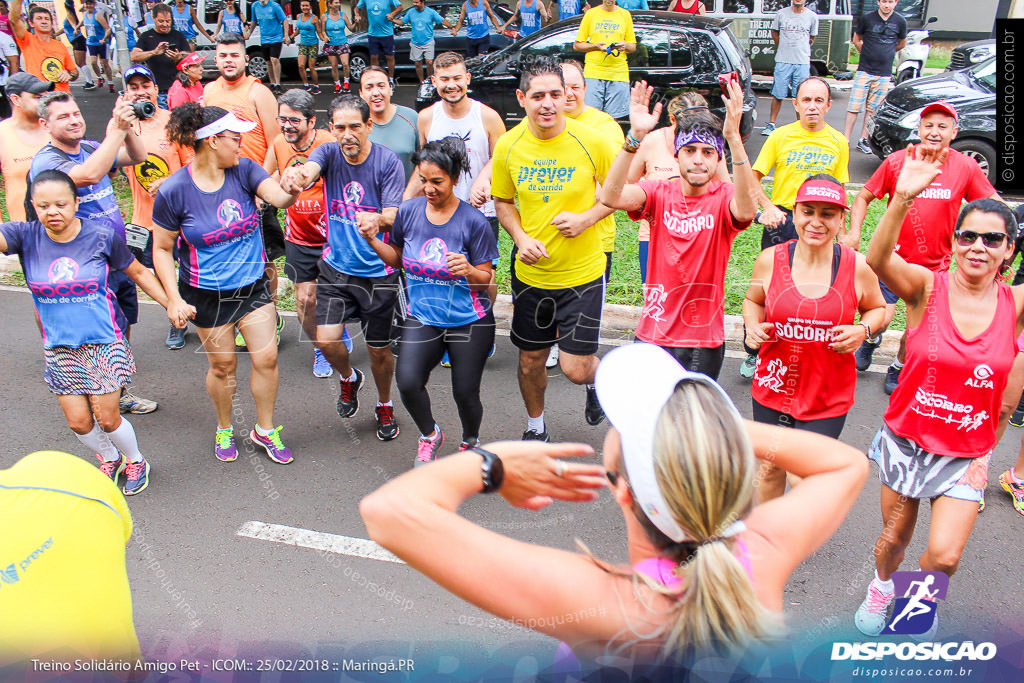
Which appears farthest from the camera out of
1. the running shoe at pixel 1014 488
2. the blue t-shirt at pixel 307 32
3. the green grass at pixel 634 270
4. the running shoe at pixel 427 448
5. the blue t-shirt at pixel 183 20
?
the blue t-shirt at pixel 307 32

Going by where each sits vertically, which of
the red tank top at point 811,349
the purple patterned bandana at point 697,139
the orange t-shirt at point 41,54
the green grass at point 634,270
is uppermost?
the orange t-shirt at point 41,54

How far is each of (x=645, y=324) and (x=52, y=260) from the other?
3.07 m

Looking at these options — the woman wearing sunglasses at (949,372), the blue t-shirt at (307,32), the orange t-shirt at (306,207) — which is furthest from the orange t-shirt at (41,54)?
the woman wearing sunglasses at (949,372)

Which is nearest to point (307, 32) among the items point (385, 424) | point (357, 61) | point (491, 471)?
point (357, 61)

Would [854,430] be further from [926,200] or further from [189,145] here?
[189,145]

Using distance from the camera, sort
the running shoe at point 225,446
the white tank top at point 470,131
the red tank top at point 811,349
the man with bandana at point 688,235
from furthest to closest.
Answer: the white tank top at point 470,131
the running shoe at point 225,446
the man with bandana at point 688,235
the red tank top at point 811,349

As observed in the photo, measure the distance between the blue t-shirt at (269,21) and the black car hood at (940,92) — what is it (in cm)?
1063

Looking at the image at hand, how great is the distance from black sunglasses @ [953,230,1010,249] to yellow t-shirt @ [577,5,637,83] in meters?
6.64

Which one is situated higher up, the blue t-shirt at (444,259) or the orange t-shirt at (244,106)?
the orange t-shirt at (244,106)

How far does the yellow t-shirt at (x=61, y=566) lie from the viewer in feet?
5.54

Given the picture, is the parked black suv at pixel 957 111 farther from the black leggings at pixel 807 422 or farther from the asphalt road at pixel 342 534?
the black leggings at pixel 807 422

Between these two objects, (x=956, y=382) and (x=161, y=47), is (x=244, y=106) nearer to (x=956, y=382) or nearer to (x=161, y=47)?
(x=161, y=47)

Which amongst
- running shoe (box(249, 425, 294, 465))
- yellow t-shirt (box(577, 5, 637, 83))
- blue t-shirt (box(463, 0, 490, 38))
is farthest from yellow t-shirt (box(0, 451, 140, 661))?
blue t-shirt (box(463, 0, 490, 38))

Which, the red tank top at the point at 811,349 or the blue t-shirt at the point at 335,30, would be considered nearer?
the red tank top at the point at 811,349
